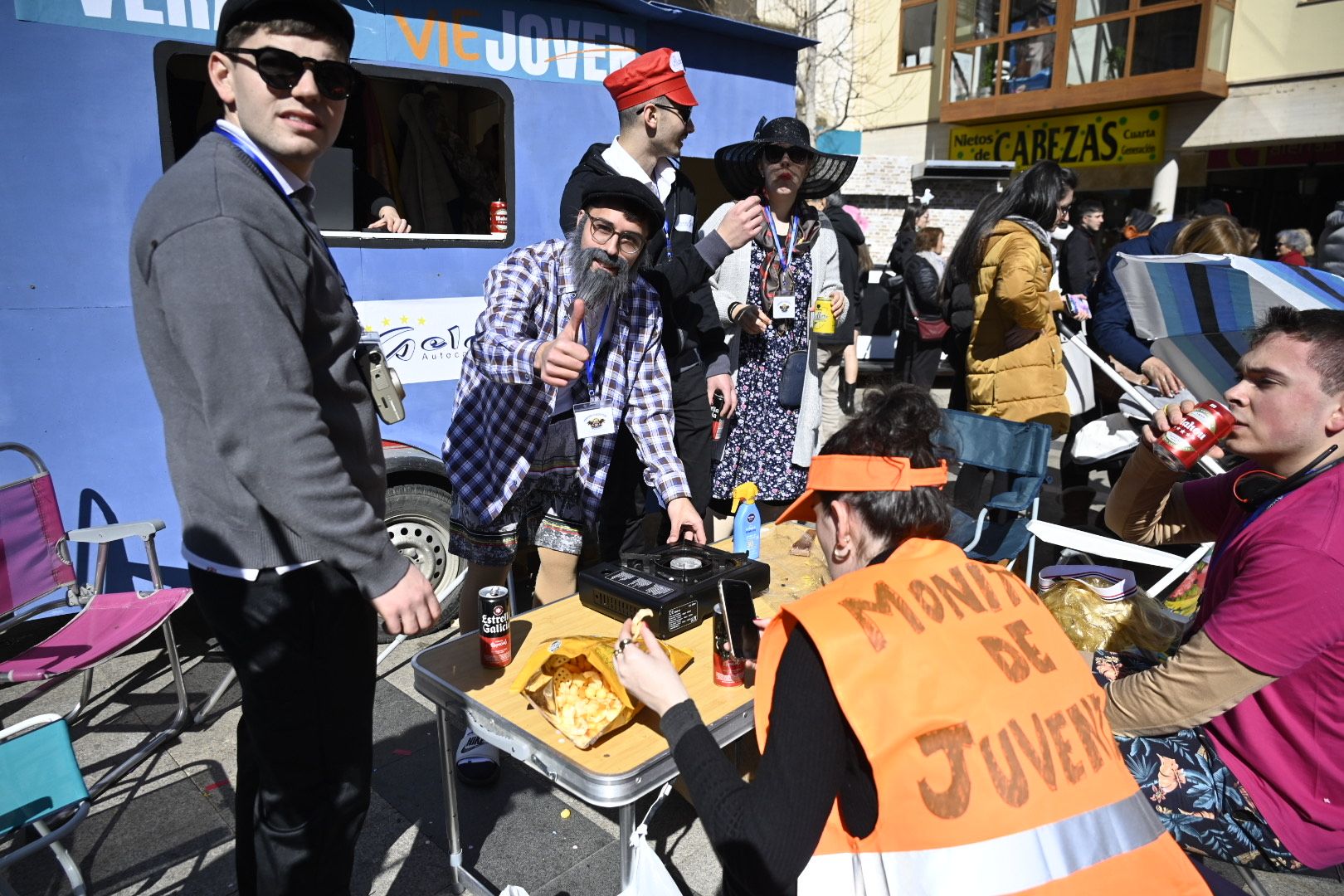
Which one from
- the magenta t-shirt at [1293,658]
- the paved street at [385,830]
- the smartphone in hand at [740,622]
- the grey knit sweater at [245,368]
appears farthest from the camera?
the paved street at [385,830]

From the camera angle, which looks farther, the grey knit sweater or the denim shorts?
the denim shorts

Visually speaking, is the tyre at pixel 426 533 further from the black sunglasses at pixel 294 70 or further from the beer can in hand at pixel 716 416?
the black sunglasses at pixel 294 70

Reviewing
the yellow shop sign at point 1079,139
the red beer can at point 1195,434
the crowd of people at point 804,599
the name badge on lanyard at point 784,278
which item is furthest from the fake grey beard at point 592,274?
the yellow shop sign at point 1079,139

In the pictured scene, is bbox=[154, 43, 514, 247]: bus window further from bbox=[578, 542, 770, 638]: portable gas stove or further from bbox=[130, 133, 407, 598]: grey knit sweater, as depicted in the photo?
bbox=[130, 133, 407, 598]: grey knit sweater

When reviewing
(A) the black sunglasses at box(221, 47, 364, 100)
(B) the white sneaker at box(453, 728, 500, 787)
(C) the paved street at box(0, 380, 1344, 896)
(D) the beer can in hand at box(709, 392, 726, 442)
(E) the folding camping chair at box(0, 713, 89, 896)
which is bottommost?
(C) the paved street at box(0, 380, 1344, 896)

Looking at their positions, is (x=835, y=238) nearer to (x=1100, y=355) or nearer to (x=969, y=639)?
(x=1100, y=355)

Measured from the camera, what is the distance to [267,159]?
1.67 meters

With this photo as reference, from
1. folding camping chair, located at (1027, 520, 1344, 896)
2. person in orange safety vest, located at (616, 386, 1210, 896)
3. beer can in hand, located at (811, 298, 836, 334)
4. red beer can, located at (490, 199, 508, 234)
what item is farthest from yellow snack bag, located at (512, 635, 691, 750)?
red beer can, located at (490, 199, 508, 234)

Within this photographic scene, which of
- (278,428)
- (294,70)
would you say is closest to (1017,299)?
(294,70)

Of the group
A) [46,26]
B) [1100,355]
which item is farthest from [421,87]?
[1100,355]

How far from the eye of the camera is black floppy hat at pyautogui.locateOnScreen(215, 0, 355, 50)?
1588 mm

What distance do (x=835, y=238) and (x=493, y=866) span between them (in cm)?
319

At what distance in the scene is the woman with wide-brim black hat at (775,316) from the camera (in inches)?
157

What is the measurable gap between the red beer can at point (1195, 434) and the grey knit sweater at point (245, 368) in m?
2.03
